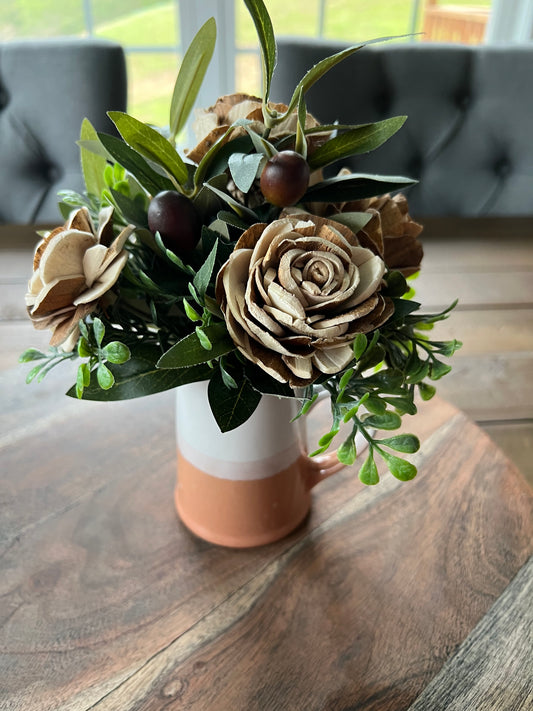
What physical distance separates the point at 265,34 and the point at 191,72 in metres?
0.08

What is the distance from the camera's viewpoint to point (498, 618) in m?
0.47

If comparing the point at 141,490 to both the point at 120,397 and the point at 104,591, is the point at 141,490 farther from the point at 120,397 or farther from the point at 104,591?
the point at 120,397

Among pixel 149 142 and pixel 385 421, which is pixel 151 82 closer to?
pixel 149 142

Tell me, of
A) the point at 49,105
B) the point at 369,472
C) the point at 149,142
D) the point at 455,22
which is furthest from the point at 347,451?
the point at 455,22

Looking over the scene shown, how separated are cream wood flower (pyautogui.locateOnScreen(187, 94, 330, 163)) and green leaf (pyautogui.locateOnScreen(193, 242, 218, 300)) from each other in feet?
0.30

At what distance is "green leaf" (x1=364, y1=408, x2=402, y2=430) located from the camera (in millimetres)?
356

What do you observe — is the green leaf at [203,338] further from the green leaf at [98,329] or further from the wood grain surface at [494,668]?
the wood grain surface at [494,668]

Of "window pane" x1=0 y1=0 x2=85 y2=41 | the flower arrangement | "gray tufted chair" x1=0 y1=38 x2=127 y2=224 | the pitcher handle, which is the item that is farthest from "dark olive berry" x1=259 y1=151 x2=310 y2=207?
"window pane" x1=0 y1=0 x2=85 y2=41

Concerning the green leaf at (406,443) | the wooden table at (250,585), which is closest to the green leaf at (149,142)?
the green leaf at (406,443)

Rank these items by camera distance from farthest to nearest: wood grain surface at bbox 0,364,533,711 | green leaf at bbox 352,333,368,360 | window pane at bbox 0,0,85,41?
1. window pane at bbox 0,0,85,41
2. wood grain surface at bbox 0,364,533,711
3. green leaf at bbox 352,333,368,360

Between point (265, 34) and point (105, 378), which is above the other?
point (265, 34)

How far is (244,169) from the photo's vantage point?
13.7 inches

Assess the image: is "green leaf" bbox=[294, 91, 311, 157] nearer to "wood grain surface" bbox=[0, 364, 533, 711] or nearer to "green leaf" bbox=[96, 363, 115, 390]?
"green leaf" bbox=[96, 363, 115, 390]

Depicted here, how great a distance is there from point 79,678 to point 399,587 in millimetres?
263
